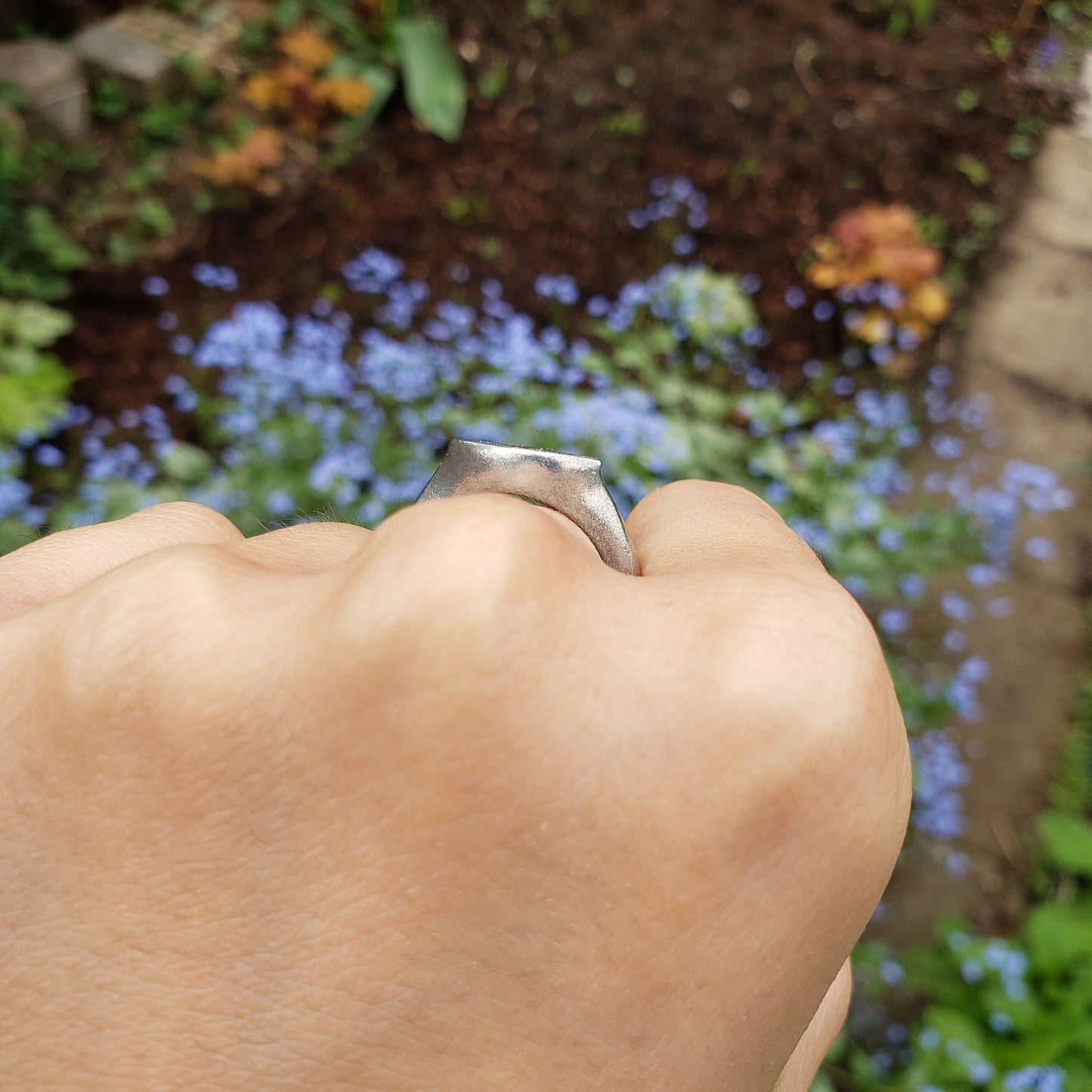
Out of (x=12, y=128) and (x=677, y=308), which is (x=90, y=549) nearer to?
(x=677, y=308)

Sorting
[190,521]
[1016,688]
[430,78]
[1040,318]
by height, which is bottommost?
[1016,688]

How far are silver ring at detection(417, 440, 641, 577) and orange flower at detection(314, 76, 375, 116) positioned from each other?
144 inches

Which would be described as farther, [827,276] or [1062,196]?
[1062,196]

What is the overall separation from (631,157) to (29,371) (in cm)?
255

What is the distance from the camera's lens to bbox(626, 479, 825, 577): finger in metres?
0.55

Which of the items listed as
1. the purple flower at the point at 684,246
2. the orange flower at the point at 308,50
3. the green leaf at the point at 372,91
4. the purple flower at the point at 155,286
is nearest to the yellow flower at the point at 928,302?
the purple flower at the point at 684,246

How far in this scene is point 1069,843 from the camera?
7.50 feet

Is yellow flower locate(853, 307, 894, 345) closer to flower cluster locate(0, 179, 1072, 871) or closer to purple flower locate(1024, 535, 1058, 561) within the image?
flower cluster locate(0, 179, 1072, 871)

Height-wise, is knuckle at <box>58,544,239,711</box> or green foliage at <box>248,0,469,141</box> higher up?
knuckle at <box>58,544,239,711</box>

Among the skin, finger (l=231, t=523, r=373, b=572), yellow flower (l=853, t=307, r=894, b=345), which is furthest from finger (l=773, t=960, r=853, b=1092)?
yellow flower (l=853, t=307, r=894, b=345)

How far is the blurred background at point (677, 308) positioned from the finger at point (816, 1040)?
135 cm

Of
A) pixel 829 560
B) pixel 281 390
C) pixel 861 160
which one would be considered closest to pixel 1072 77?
pixel 861 160

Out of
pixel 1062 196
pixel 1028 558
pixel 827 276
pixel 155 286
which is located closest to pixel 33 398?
pixel 155 286

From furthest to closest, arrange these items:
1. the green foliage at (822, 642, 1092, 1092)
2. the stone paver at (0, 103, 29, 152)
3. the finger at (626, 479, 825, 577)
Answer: the stone paver at (0, 103, 29, 152) < the green foliage at (822, 642, 1092, 1092) < the finger at (626, 479, 825, 577)
